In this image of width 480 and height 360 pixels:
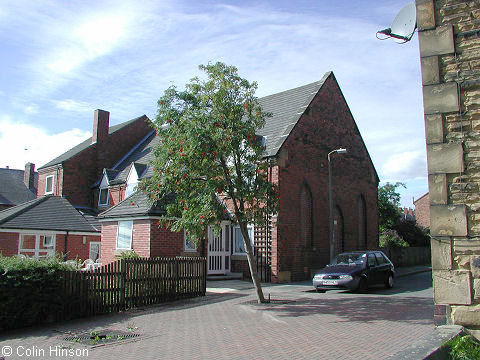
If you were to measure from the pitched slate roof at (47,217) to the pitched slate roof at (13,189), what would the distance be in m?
20.3

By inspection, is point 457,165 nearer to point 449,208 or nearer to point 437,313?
point 449,208

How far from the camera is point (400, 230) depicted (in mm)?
37875

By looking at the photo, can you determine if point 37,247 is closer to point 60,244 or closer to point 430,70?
point 60,244

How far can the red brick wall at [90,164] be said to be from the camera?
105ft

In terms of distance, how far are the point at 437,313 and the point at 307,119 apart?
16084 millimetres

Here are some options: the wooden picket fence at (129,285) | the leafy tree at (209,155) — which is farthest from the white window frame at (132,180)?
the leafy tree at (209,155)

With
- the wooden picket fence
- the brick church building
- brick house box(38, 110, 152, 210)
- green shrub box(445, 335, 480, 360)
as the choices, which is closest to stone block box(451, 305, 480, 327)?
green shrub box(445, 335, 480, 360)

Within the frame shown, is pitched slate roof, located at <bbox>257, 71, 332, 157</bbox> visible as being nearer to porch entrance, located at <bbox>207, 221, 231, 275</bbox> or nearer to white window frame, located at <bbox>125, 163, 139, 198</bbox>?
porch entrance, located at <bbox>207, 221, 231, 275</bbox>

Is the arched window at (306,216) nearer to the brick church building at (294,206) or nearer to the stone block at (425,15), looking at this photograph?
the brick church building at (294,206)

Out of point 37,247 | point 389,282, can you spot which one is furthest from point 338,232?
point 37,247

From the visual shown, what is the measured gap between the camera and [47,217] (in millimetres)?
25188

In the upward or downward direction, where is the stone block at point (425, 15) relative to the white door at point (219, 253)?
upward

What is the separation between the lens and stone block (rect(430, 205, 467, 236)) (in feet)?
22.3

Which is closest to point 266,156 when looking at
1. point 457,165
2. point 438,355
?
point 457,165
